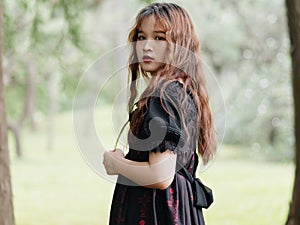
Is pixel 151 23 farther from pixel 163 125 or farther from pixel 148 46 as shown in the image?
pixel 163 125

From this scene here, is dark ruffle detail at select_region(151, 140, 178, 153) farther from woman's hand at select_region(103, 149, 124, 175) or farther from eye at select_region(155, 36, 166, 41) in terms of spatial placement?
eye at select_region(155, 36, 166, 41)

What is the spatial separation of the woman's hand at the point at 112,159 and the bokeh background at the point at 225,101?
21.7ft

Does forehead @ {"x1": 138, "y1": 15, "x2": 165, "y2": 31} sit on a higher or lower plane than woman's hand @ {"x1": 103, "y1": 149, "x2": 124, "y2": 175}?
higher

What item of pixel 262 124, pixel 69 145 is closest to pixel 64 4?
pixel 262 124

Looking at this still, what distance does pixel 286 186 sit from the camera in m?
A: 10.9

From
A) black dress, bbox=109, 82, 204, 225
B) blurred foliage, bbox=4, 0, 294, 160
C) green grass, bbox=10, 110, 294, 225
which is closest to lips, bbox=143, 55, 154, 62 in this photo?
black dress, bbox=109, 82, 204, 225

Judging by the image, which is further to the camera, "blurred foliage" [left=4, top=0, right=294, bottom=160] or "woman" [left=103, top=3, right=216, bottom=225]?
"blurred foliage" [left=4, top=0, right=294, bottom=160]

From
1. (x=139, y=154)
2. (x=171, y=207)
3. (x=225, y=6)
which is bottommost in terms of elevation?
(x=171, y=207)

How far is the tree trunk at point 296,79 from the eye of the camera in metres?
2.92

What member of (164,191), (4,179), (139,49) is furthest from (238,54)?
(164,191)

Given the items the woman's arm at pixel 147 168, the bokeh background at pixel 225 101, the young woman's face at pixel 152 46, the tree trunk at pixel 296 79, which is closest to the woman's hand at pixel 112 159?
the woman's arm at pixel 147 168

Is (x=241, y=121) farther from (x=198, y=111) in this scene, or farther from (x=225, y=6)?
Result: (x=198, y=111)

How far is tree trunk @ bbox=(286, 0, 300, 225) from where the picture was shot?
292 centimetres

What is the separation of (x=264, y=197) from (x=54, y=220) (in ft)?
10.7
